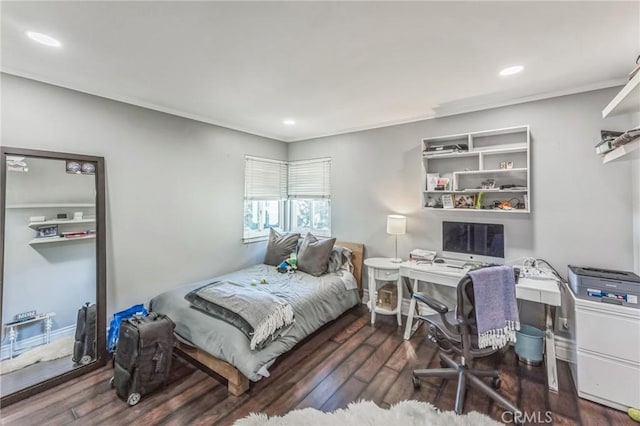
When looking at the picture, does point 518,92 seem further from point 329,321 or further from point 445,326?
point 329,321

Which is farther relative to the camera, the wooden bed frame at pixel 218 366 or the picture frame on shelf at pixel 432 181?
the picture frame on shelf at pixel 432 181

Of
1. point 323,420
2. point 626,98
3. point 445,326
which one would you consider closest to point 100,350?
point 323,420

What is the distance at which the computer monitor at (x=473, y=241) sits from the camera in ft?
8.90

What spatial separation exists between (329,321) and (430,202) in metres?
1.80

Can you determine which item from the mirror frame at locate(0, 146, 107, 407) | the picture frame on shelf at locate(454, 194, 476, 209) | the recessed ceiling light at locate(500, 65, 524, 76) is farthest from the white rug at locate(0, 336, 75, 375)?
the recessed ceiling light at locate(500, 65, 524, 76)

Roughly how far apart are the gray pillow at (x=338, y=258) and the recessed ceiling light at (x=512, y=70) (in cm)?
250

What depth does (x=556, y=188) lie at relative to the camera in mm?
2566

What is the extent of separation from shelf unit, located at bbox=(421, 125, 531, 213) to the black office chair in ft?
4.12

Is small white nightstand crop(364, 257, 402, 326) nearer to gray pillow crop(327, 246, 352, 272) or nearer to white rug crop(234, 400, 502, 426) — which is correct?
gray pillow crop(327, 246, 352, 272)

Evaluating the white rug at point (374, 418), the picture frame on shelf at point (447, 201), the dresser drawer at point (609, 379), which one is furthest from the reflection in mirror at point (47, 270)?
the dresser drawer at point (609, 379)

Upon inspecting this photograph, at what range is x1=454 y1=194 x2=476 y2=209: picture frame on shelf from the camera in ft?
9.61

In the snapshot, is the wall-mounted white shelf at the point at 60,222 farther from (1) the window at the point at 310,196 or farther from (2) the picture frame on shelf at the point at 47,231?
(1) the window at the point at 310,196

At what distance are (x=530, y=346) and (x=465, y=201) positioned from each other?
1446mm

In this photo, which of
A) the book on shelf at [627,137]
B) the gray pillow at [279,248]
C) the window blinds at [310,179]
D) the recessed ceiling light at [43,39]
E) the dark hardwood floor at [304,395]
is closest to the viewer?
the book on shelf at [627,137]
